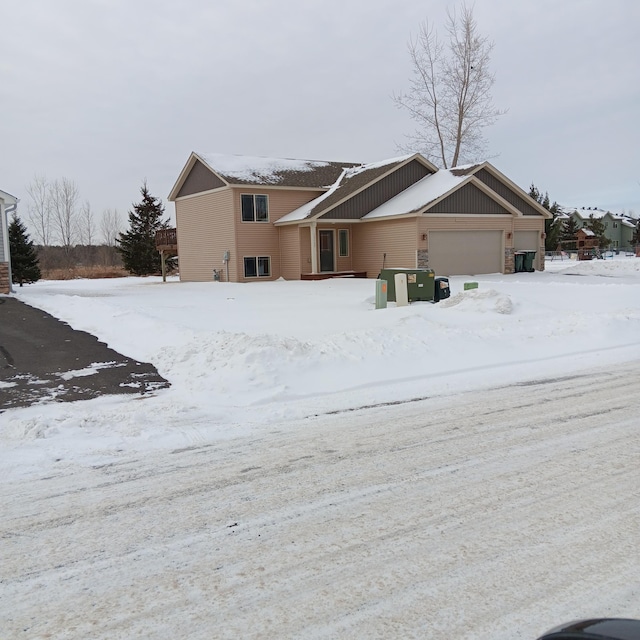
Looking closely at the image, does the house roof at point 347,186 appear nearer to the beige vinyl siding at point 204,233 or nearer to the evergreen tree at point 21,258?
the beige vinyl siding at point 204,233

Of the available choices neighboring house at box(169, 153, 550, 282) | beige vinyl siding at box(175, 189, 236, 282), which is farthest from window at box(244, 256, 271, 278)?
beige vinyl siding at box(175, 189, 236, 282)

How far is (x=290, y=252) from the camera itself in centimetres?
2694

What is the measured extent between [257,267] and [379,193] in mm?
6480

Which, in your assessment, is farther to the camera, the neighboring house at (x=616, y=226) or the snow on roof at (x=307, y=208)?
the neighboring house at (x=616, y=226)

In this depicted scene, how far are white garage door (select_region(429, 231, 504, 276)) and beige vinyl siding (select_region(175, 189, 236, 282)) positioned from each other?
9.02 meters

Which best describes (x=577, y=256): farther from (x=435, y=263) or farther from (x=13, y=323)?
(x=13, y=323)

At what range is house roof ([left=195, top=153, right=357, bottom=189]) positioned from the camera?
2681 cm

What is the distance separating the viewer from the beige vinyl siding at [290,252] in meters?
26.4

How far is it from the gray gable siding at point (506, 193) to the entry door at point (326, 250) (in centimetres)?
736

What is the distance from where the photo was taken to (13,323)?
510 inches

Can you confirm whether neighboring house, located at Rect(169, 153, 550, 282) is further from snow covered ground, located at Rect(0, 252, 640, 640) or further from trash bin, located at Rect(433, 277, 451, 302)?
snow covered ground, located at Rect(0, 252, 640, 640)

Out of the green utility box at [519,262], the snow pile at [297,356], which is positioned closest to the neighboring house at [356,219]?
the green utility box at [519,262]

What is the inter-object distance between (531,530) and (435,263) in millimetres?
21772

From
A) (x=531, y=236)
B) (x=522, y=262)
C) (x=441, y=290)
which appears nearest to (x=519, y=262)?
(x=522, y=262)
